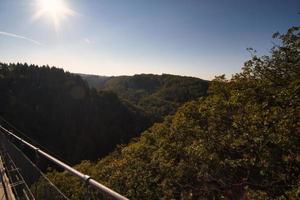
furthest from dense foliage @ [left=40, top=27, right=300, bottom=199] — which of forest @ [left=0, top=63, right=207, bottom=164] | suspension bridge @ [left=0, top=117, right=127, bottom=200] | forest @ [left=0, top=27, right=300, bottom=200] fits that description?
forest @ [left=0, top=63, right=207, bottom=164]

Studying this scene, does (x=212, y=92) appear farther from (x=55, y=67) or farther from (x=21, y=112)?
(x=55, y=67)

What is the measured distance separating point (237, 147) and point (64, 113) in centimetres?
12732

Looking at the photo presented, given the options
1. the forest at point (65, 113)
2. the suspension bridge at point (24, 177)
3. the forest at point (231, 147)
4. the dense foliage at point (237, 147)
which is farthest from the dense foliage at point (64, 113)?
the suspension bridge at point (24, 177)

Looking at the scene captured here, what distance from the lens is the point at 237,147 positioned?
605 inches

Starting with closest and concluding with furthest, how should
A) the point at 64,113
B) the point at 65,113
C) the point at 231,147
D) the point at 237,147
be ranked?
the point at 237,147, the point at 231,147, the point at 64,113, the point at 65,113

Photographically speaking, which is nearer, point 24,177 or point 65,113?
point 24,177

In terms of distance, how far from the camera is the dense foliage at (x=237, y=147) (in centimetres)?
1340

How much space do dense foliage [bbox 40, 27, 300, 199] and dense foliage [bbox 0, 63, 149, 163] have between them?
322ft

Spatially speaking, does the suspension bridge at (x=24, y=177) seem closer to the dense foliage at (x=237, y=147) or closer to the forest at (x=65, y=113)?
the dense foliage at (x=237, y=147)

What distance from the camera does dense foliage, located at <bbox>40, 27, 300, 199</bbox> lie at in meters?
13.4

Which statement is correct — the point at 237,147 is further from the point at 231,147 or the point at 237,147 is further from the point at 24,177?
the point at 24,177

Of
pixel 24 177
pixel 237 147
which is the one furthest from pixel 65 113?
pixel 24 177

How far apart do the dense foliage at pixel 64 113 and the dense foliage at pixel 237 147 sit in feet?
322

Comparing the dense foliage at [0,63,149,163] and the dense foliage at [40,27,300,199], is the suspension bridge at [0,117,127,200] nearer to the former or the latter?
the dense foliage at [40,27,300,199]
